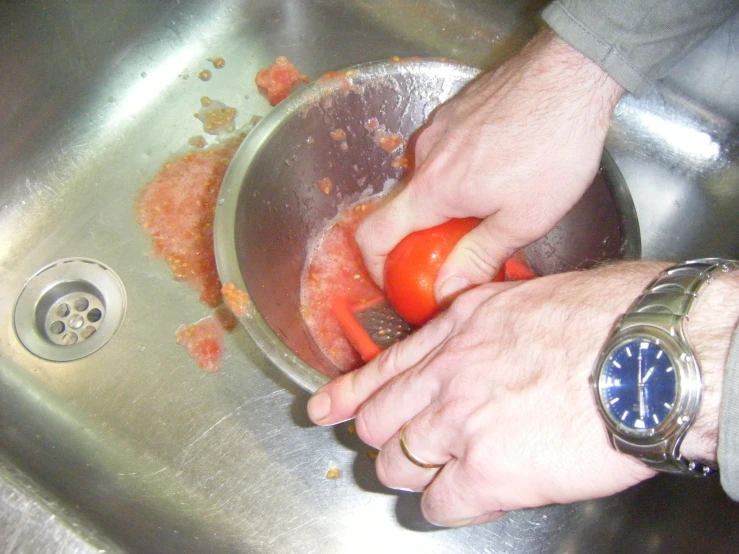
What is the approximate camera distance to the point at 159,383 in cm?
84

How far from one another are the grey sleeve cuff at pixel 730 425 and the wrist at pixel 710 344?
0.04 feet

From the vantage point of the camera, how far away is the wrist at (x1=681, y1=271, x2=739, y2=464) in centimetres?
42

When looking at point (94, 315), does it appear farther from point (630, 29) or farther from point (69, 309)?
point (630, 29)

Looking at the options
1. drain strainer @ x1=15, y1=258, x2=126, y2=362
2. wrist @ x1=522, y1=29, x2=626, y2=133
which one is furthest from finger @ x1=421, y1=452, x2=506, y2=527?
drain strainer @ x1=15, y1=258, x2=126, y2=362

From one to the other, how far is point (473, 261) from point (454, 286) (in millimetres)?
38

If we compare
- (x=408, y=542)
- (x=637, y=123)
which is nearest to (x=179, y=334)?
(x=408, y=542)

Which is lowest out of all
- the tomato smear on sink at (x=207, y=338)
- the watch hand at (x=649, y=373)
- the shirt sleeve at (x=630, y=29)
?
the tomato smear on sink at (x=207, y=338)

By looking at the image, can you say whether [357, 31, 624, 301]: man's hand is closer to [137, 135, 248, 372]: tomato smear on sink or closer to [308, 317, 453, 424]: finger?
[308, 317, 453, 424]: finger

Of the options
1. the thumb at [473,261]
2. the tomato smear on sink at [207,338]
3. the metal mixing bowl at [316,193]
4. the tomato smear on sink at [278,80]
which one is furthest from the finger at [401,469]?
the tomato smear on sink at [278,80]

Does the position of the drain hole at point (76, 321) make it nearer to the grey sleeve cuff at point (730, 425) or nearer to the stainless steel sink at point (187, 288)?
the stainless steel sink at point (187, 288)

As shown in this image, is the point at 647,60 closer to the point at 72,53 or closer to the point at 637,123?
the point at 637,123

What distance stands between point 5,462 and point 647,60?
0.80 m

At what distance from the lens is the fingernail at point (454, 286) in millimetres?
715

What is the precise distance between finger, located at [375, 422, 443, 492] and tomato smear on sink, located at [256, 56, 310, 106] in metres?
0.67
